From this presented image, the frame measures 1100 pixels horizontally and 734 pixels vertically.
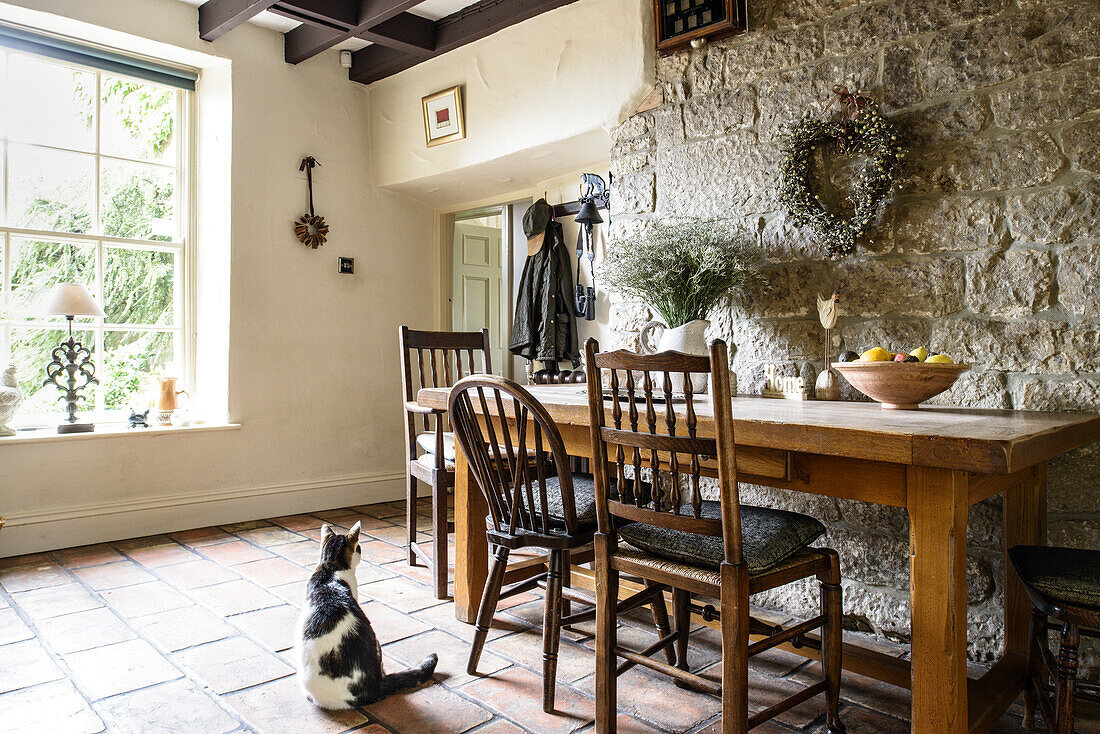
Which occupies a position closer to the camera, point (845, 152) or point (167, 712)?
point (167, 712)

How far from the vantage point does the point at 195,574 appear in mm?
3109

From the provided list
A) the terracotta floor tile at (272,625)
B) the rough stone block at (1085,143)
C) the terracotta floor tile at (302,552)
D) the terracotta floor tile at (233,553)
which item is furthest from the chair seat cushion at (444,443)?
the rough stone block at (1085,143)

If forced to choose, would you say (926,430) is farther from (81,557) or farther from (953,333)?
(81,557)

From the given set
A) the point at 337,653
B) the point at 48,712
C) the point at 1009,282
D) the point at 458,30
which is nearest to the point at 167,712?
the point at 48,712

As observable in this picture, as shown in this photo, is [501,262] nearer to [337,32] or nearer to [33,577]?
[337,32]

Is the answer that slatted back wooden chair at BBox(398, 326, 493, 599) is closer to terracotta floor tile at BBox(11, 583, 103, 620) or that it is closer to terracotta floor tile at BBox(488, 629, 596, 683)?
terracotta floor tile at BBox(488, 629, 596, 683)

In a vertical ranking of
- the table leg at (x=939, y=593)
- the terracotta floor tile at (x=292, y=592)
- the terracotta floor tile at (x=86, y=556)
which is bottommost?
the terracotta floor tile at (x=292, y=592)

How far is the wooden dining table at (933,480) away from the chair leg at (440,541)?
1.03 meters

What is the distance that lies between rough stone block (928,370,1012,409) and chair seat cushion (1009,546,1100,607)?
0.62 m

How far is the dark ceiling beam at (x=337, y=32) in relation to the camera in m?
3.47

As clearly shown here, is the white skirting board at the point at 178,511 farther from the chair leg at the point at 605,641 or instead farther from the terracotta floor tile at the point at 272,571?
the chair leg at the point at 605,641

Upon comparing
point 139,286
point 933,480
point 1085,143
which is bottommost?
point 933,480

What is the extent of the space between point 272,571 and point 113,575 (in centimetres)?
66

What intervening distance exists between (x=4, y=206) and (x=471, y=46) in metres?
2.53
